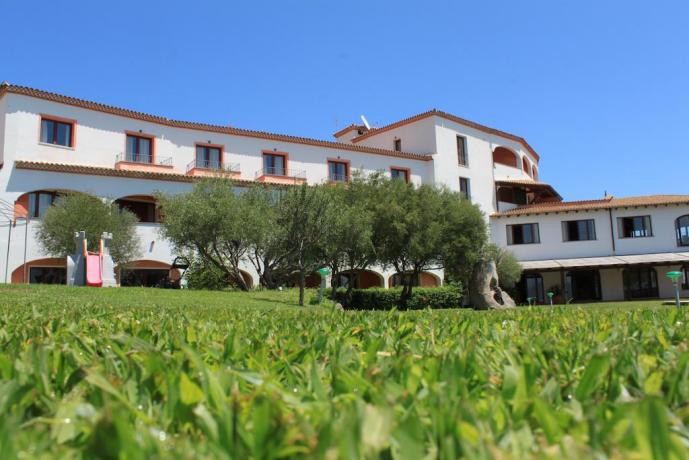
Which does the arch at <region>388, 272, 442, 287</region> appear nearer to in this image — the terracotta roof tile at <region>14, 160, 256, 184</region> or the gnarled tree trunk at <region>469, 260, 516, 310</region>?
the gnarled tree trunk at <region>469, 260, 516, 310</region>

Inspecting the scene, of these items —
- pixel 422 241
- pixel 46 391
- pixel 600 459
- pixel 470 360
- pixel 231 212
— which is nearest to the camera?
pixel 600 459

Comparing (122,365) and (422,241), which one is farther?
(422,241)

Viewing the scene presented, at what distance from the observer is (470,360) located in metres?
1.45

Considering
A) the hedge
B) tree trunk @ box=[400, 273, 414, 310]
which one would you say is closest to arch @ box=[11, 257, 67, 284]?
the hedge

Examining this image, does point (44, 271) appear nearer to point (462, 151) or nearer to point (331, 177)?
point (331, 177)

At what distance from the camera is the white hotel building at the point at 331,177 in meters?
25.0

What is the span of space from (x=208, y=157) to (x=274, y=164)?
13.6ft

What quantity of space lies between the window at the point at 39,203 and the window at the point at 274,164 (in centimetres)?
1186

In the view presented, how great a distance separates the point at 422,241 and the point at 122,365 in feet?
78.9

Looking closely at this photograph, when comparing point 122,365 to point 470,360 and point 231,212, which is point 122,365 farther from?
point 231,212

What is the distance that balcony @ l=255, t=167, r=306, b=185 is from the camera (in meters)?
31.9

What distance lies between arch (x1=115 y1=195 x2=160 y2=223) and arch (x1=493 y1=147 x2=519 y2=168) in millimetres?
28099

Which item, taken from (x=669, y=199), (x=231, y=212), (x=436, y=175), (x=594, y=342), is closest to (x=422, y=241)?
(x=231, y=212)

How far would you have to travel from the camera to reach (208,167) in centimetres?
3089
